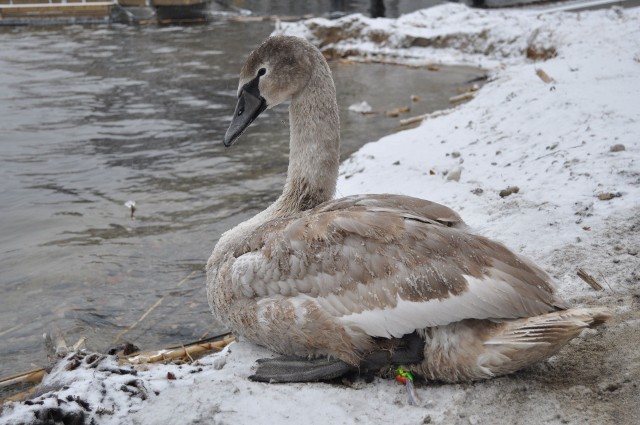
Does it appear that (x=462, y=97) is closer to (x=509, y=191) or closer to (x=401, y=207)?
(x=509, y=191)

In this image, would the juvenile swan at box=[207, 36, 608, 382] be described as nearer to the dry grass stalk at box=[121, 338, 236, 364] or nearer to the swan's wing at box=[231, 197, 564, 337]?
the swan's wing at box=[231, 197, 564, 337]

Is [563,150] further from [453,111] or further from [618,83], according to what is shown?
[453,111]

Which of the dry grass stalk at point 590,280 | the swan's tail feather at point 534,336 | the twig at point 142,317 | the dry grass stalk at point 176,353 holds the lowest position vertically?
the twig at point 142,317

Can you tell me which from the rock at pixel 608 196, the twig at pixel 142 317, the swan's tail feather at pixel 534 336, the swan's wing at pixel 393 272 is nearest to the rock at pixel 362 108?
the twig at pixel 142 317

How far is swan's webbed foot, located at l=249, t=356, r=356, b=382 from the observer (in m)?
3.75

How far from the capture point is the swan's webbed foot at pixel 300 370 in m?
3.75

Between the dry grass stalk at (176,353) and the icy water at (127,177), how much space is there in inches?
21.8

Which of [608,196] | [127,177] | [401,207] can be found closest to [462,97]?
[127,177]

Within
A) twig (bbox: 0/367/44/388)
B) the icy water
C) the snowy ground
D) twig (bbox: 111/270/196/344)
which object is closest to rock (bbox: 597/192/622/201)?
the snowy ground

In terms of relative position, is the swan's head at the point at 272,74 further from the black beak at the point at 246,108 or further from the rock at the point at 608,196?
the rock at the point at 608,196

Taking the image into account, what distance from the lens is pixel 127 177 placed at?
378 inches

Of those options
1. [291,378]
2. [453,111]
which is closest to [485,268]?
[291,378]

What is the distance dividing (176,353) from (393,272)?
1855 millimetres

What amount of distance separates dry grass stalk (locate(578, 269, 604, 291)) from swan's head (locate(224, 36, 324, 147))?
2178mm
